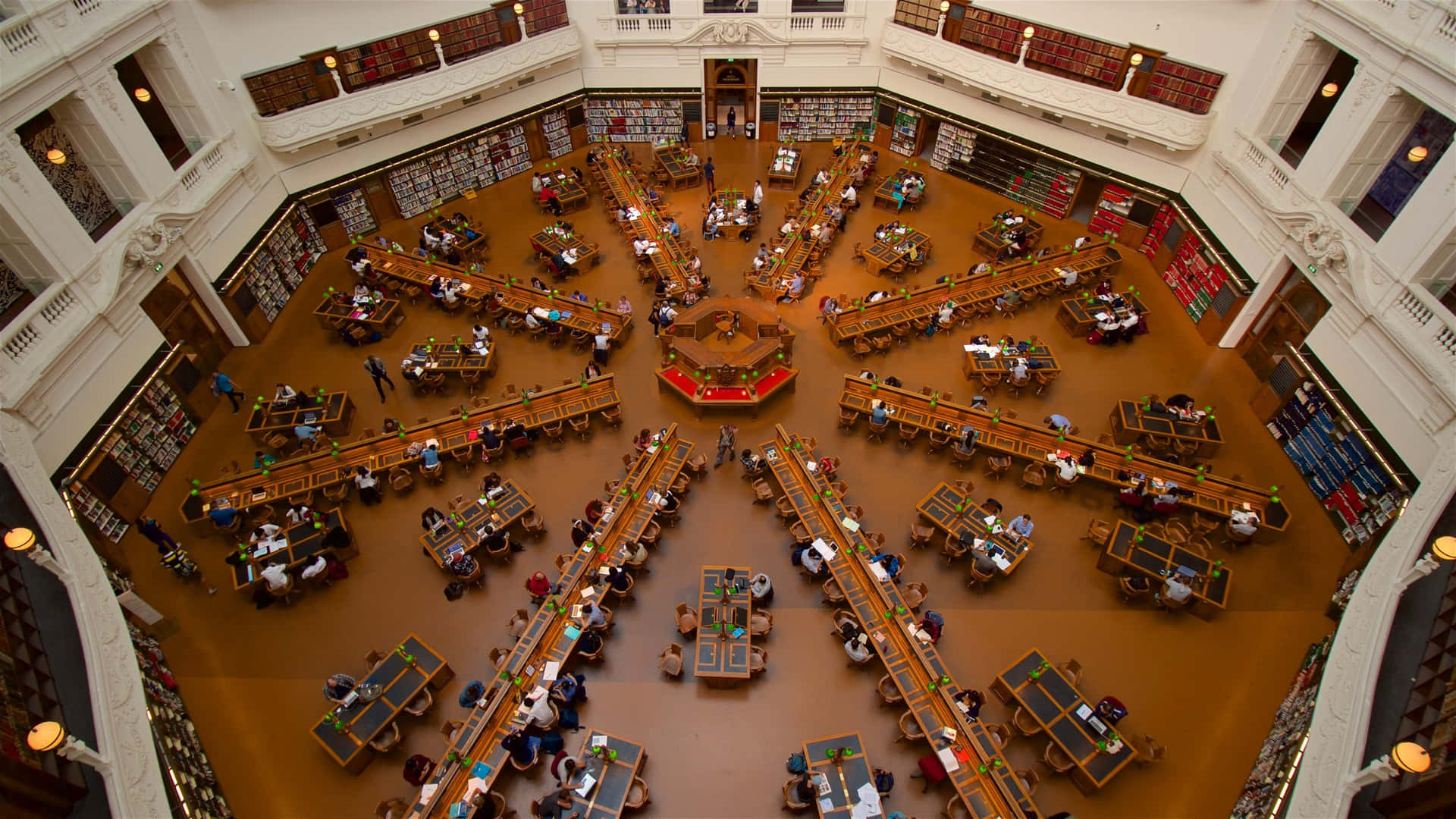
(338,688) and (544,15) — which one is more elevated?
(544,15)

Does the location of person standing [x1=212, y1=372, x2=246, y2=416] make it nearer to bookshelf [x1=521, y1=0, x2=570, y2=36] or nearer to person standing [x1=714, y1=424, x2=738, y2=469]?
person standing [x1=714, y1=424, x2=738, y2=469]

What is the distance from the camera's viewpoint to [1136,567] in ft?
46.1

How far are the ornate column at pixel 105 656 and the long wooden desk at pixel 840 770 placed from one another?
898cm

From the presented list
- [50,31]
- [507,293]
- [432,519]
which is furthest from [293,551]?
[50,31]

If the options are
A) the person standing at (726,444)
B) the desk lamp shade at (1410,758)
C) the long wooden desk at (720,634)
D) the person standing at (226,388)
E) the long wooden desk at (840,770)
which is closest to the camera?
the desk lamp shade at (1410,758)

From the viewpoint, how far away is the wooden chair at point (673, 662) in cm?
1318

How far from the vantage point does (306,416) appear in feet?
55.4

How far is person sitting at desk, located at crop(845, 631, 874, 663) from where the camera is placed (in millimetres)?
12961

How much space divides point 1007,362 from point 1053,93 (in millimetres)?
8707

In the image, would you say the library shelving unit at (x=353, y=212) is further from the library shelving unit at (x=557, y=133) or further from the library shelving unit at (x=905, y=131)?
the library shelving unit at (x=905, y=131)

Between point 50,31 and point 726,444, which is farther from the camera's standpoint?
point 726,444

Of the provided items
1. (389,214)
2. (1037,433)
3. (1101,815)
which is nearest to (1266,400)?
(1037,433)

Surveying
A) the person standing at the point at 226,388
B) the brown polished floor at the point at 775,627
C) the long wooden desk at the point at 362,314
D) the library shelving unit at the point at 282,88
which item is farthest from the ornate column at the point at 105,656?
the library shelving unit at the point at 282,88

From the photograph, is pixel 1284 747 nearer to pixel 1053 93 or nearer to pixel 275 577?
pixel 1053 93
